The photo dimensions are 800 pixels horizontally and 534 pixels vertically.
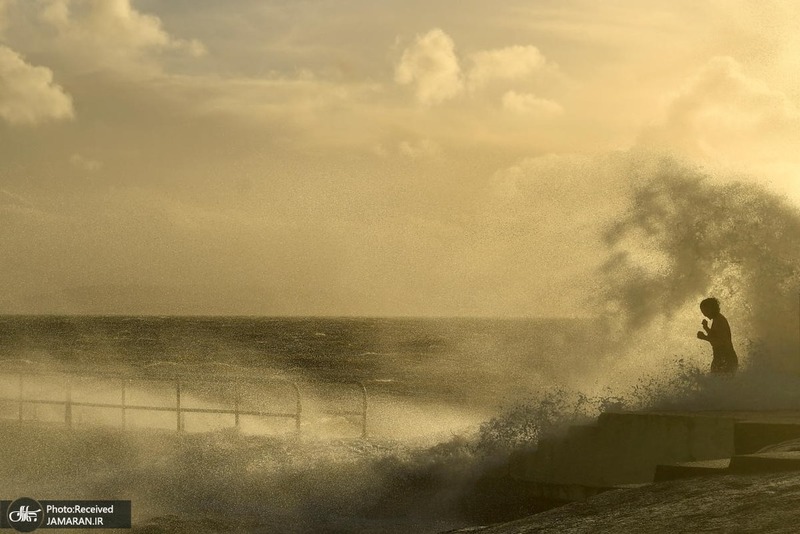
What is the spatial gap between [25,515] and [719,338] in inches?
323

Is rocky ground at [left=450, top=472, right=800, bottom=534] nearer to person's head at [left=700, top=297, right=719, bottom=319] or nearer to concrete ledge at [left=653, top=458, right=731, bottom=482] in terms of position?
concrete ledge at [left=653, top=458, right=731, bottom=482]

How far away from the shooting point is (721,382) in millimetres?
11648

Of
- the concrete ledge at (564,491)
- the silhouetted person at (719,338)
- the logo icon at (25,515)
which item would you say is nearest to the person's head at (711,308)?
the silhouetted person at (719,338)

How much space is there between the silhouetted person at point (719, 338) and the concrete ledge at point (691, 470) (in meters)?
4.52

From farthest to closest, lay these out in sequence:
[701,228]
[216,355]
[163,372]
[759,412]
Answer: [216,355]
[163,372]
[701,228]
[759,412]

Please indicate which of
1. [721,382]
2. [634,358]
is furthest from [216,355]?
[721,382]

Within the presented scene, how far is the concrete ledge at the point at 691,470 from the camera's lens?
23.9 feet

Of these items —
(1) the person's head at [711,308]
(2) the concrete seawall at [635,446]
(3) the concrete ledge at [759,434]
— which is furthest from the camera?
(1) the person's head at [711,308]

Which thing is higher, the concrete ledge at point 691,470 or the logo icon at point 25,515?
the concrete ledge at point 691,470

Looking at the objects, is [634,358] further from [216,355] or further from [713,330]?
[216,355]

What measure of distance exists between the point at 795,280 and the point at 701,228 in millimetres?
2362

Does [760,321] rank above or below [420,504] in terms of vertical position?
above

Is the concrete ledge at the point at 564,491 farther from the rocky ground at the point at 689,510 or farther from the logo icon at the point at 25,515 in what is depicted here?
the logo icon at the point at 25,515

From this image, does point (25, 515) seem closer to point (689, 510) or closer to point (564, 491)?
point (564, 491)
